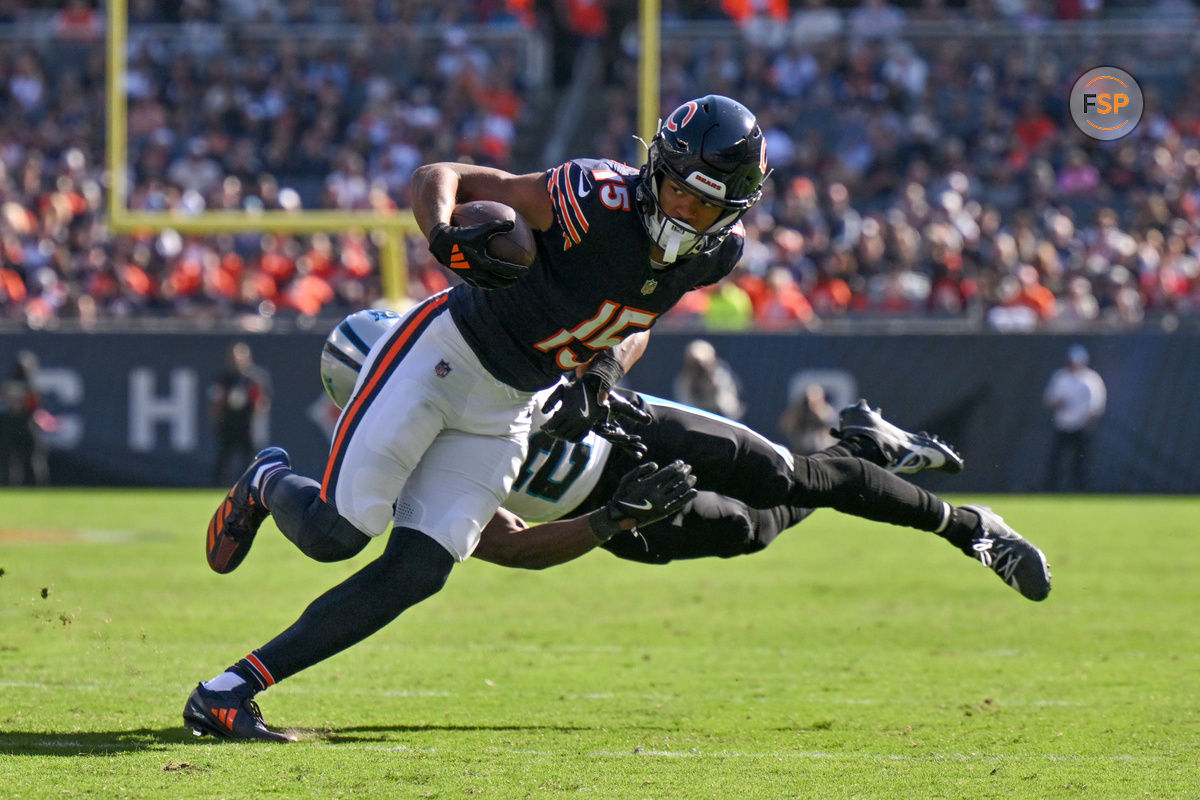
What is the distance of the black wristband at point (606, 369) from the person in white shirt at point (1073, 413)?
8.82 metres

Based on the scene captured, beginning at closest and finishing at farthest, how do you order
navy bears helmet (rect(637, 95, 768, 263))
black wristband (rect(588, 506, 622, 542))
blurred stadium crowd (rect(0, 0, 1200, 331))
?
navy bears helmet (rect(637, 95, 768, 263)) < black wristband (rect(588, 506, 622, 542)) < blurred stadium crowd (rect(0, 0, 1200, 331))

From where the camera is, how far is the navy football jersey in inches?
163

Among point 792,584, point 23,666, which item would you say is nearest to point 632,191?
point 23,666

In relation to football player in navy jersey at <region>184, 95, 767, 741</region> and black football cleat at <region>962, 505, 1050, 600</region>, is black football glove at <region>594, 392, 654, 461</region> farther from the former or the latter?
black football cleat at <region>962, 505, 1050, 600</region>

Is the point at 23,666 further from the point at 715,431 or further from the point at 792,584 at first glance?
the point at 792,584

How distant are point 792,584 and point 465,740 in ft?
12.2

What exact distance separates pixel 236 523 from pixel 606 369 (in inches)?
49.6

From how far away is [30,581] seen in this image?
7152 mm

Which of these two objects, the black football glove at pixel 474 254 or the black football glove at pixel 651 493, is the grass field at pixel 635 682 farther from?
the black football glove at pixel 474 254

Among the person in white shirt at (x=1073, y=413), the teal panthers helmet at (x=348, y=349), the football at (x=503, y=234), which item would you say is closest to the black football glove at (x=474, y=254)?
the football at (x=503, y=234)

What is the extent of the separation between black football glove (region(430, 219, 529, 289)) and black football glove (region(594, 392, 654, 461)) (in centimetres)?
63

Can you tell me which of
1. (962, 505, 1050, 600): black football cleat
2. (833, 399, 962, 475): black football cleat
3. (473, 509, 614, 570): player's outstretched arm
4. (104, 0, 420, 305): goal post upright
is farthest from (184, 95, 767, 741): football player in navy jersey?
(104, 0, 420, 305): goal post upright

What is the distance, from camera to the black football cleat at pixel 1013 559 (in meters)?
4.71

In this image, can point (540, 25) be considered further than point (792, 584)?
Yes
